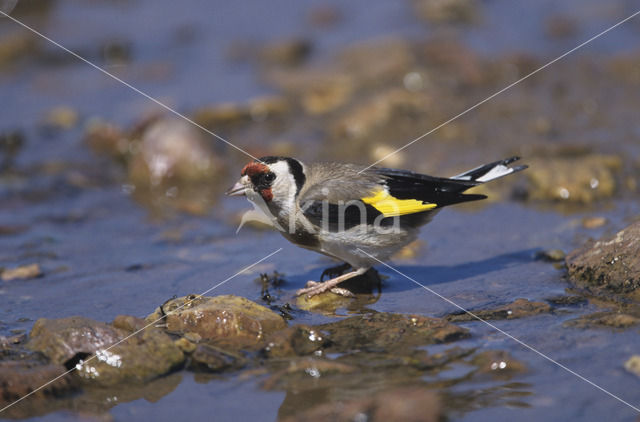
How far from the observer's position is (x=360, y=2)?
1094cm

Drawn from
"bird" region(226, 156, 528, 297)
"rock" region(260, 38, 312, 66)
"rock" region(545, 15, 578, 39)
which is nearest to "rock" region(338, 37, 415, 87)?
"rock" region(260, 38, 312, 66)

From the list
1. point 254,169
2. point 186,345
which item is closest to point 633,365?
point 186,345

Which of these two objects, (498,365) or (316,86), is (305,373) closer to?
(498,365)

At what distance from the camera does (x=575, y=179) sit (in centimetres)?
658

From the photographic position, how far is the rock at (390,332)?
4.06m

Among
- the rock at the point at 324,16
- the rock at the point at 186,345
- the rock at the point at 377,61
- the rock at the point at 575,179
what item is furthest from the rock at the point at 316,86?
the rock at the point at 186,345

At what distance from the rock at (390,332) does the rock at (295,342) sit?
0.09 meters

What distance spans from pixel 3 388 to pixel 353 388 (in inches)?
70.1

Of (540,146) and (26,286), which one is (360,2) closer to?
(540,146)

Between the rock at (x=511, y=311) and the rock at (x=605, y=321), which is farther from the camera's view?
the rock at (x=511, y=311)

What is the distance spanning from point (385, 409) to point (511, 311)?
147cm

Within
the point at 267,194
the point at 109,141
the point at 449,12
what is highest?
the point at 449,12

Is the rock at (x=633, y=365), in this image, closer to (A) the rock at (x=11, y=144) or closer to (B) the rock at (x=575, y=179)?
(B) the rock at (x=575, y=179)

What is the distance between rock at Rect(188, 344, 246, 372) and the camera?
3.90 m
